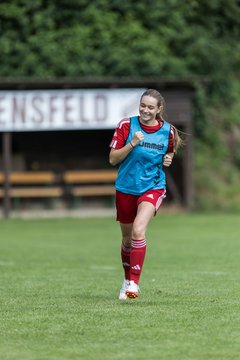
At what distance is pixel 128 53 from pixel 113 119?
511 centimetres

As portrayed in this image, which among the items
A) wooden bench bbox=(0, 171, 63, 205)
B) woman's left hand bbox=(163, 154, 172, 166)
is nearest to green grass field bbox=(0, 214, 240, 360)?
woman's left hand bbox=(163, 154, 172, 166)

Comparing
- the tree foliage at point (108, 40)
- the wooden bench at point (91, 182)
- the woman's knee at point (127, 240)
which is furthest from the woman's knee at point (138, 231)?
the tree foliage at point (108, 40)

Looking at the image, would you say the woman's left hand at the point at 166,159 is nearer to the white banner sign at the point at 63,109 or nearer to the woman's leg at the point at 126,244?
the woman's leg at the point at 126,244

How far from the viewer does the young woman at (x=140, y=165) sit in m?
9.45

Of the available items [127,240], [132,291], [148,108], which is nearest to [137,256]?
[132,291]

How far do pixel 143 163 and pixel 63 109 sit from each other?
22.1 m

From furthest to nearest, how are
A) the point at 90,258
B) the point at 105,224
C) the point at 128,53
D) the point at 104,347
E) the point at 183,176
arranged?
1. the point at 128,53
2. the point at 183,176
3. the point at 105,224
4. the point at 90,258
5. the point at 104,347

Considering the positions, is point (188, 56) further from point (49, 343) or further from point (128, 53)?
point (49, 343)

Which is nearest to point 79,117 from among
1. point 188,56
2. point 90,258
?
point 188,56

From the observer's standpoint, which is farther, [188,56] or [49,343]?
[188,56]

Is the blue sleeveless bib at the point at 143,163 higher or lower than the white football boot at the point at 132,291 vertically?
higher

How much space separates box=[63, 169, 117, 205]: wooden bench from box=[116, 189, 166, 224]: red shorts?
23154 mm

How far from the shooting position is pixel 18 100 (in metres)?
31.5

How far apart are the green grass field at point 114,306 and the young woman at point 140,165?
0.58m
